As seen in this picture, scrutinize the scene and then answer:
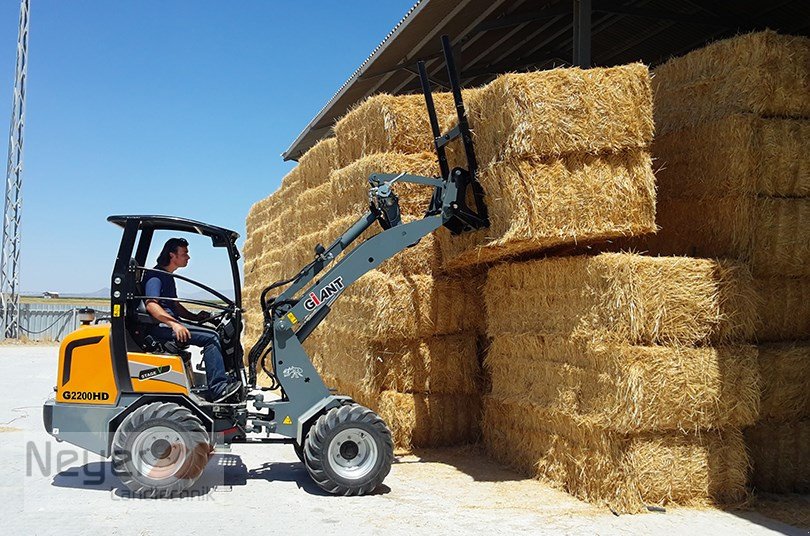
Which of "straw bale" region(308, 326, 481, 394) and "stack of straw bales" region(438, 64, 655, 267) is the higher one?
"stack of straw bales" region(438, 64, 655, 267)

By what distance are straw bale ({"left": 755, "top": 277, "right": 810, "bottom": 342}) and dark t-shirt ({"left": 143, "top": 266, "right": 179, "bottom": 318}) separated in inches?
205

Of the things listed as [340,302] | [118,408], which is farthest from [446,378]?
[118,408]

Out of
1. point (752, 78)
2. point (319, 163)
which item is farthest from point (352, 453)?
point (319, 163)

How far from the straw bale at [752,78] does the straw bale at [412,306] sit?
2930 millimetres

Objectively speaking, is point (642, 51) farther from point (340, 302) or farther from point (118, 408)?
point (118, 408)

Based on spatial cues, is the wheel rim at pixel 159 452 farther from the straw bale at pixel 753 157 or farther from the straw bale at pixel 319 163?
the straw bale at pixel 753 157

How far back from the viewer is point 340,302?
8.44 metres

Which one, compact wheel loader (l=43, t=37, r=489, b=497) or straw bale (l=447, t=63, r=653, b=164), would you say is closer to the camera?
compact wheel loader (l=43, t=37, r=489, b=497)

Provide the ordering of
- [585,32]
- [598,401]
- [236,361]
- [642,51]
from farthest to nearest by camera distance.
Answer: [642,51] → [585,32] → [236,361] → [598,401]

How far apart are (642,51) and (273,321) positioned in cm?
997

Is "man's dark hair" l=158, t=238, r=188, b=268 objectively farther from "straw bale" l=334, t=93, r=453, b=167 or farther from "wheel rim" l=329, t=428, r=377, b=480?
"straw bale" l=334, t=93, r=453, b=167

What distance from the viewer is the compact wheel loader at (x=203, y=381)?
5.82 meters

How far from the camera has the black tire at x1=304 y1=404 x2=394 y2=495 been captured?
5973 millimetres

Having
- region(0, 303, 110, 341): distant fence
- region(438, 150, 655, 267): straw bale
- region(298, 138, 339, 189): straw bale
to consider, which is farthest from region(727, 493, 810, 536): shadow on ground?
region(0, 303, 110, 341): distant fence
